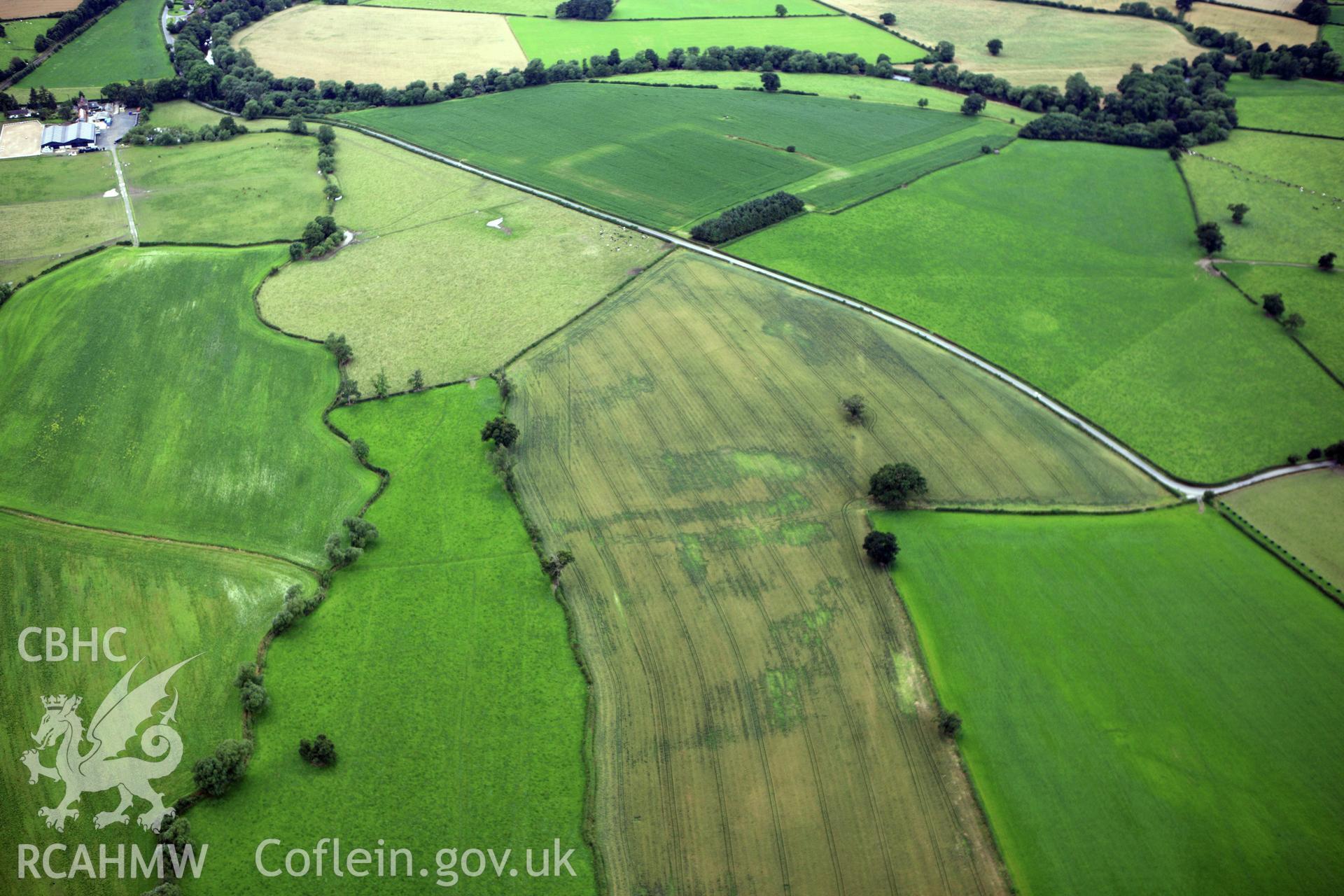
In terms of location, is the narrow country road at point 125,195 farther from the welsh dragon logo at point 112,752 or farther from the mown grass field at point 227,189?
the welsh dragon logo at point 112,752

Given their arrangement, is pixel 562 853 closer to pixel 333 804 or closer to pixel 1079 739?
pixel 333 804

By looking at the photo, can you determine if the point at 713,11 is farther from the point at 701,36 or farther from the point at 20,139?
the point at 20,139

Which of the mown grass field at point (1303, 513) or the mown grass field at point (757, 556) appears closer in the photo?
the mown grass field at point (757, 556)

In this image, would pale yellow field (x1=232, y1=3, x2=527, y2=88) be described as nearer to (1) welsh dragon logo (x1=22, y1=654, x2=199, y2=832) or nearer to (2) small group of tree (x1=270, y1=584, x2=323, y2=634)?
(2) small group of tree (x1=270, y1=584, x2=323, y2=634)

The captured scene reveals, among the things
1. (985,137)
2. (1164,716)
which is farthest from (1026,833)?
(985,137)

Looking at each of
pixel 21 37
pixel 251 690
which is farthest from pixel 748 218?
pixel 21 37

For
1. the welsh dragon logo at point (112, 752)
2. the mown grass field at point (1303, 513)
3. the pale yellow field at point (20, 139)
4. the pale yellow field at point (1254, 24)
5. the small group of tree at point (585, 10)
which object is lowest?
the welsh dragon logo at point (112, 752)

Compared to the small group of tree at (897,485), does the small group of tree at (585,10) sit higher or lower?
higher

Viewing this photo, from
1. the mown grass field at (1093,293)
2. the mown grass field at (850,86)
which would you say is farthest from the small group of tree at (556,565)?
the mown grass field at (850,86)
